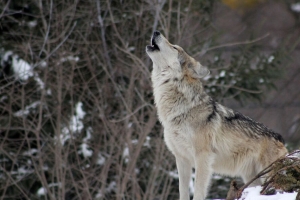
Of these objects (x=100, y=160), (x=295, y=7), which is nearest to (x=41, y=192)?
(x=100, y=160)

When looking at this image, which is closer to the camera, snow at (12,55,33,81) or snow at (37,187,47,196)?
snow at (12,55,33,81)

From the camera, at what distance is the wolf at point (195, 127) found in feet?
23.1

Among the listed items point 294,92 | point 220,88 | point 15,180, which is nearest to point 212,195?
point 220,88

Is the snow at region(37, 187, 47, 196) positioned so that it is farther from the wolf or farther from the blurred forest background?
the wolf

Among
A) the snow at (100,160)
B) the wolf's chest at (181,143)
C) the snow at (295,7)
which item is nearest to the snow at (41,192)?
the snow at (100,160)

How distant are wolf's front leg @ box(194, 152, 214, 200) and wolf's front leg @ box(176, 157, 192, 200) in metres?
0.15

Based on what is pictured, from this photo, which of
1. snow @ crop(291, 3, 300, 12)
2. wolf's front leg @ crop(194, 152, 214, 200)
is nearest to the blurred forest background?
wolf's front leg @ crop(194, 152, 214, 200)

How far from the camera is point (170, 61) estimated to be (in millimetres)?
7250

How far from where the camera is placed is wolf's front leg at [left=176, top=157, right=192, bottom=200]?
7.00 meters

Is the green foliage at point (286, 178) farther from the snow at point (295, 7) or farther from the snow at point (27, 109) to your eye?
the snow at point (295, 7)

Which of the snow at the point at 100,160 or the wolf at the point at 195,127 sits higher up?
the wolf at the point at 195,127

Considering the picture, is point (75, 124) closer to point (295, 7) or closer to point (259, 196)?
point (259, 196)

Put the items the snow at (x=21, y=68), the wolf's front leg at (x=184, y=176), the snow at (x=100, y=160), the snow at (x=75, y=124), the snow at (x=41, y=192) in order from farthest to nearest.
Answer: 1. the snow at (x=100, y=160)
2. the snow at (x=41, y=192)
3. the snow at (x=75, y=124)
4. the snow at (x=21, y=68)
5. the wolf's front leg at (x=184, y=176)

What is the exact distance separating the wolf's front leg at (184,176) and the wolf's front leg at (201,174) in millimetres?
149
